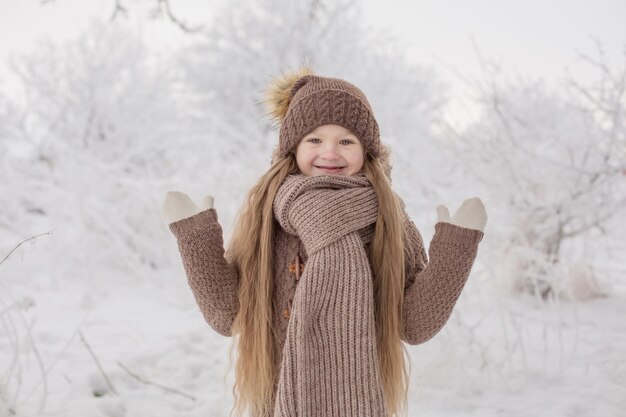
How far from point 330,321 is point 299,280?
0.17 m

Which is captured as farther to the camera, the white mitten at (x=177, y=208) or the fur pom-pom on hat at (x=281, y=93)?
the fur pom-pom on hat at (x=281, y=93)

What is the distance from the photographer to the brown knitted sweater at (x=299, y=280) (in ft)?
5.40

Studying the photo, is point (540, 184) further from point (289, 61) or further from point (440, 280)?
point (289, 61)

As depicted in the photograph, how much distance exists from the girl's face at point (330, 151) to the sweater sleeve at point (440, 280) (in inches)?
13.8

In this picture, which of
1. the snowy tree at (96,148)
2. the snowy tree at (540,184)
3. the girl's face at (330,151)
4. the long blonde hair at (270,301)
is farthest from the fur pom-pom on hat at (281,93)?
the snowy tree at (96,148)

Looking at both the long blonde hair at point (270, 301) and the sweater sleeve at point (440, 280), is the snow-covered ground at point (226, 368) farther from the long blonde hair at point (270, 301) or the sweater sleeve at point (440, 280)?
the sweater sleeve at point (440, 280)

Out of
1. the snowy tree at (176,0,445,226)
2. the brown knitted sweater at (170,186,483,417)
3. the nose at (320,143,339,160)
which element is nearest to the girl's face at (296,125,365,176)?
the nose at (320,143,339,160)

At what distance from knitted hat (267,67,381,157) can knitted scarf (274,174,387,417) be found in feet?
0.65

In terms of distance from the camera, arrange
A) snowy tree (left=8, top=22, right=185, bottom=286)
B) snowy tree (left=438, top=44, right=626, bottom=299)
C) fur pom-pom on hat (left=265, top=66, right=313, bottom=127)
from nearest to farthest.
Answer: fur pom-pom on hat (left=265, top=66, right=313, bottom=127), snowy tree (left=438, top=44, right=626, bottom=299), snowy tree (left=8, top=22, right=185, bottom=286)

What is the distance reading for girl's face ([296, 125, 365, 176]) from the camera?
1.78 metres

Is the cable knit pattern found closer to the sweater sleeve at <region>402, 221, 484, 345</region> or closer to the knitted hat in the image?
the knitted hat

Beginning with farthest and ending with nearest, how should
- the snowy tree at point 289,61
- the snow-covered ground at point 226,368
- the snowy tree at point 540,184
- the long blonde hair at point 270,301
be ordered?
the snowy tree at point 289,61 → the snowy tree at point 540,184 → the snow-covered ground at point 226,368 → the long blonde hair at point 270,301

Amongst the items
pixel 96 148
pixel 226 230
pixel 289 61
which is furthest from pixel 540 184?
pixel 289 61

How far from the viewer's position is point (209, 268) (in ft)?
5.65
